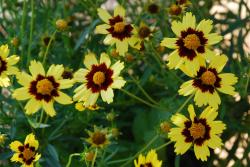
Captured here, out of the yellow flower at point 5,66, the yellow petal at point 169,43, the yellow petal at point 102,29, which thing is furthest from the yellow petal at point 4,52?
the yellow petal at point 169,43

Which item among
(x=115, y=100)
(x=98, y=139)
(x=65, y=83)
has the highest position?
(x=65, y=83)

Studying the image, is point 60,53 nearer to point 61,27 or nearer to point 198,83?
point 61,27

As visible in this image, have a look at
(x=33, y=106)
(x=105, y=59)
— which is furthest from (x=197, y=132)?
(x=33, y=106)

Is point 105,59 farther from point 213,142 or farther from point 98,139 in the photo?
point 213,142

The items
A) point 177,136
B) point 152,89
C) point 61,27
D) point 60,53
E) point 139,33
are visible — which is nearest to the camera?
point 177,136

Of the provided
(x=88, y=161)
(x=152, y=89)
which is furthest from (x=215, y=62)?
(x=152, y=89)

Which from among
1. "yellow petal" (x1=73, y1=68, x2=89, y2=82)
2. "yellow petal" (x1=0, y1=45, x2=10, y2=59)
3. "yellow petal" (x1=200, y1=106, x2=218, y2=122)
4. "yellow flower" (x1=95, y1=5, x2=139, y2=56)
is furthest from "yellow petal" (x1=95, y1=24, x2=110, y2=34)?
"yellow petal" (x1=200, y1=106, x2=218, y2=122)
